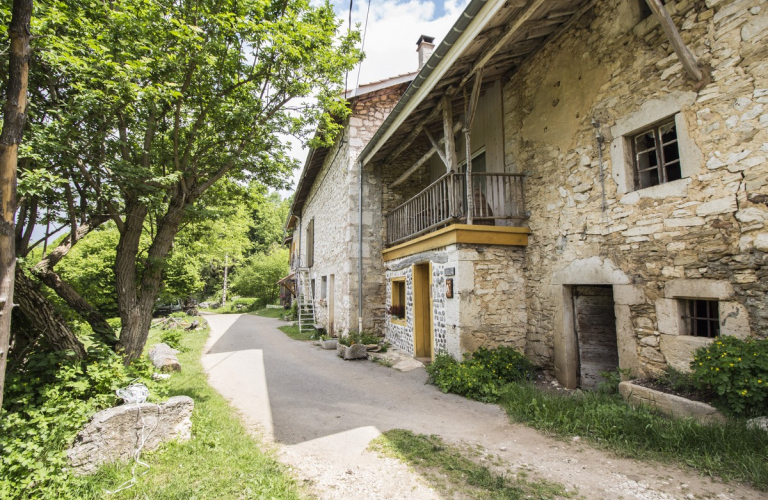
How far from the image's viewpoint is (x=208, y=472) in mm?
3260

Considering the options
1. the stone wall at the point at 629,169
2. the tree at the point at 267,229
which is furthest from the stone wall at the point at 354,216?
the tree at the point at 267,229

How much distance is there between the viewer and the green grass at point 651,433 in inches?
113

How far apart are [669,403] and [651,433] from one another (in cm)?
52

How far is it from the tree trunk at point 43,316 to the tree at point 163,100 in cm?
77

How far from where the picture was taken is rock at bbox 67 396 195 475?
10.7ft

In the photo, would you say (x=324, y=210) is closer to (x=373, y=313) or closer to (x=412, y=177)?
(x=412, y=177)

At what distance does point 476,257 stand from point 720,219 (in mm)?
3123

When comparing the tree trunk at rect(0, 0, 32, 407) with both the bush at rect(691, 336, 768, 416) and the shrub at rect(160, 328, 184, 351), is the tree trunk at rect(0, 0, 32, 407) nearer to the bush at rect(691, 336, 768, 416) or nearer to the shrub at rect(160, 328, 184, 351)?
the bush at rect(691, 336, 768, 416)

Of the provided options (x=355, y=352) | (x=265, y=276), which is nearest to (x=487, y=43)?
(x=355, y=352)

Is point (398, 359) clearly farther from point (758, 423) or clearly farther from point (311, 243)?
point (311, 243)

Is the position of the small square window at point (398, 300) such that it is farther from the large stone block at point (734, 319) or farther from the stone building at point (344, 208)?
the large stone block at point (734, 319)

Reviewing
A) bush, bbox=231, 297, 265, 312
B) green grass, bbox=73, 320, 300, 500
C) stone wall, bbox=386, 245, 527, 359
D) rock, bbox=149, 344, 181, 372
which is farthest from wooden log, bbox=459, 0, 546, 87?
bush, bbox=231, 297, 265, 312

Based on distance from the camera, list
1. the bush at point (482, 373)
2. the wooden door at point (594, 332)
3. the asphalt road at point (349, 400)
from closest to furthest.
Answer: the asphalt road at point (349, 400), the bush at point (482, 373), the wooden door at point (594, 332)

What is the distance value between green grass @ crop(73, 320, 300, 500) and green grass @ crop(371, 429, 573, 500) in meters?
1.08
